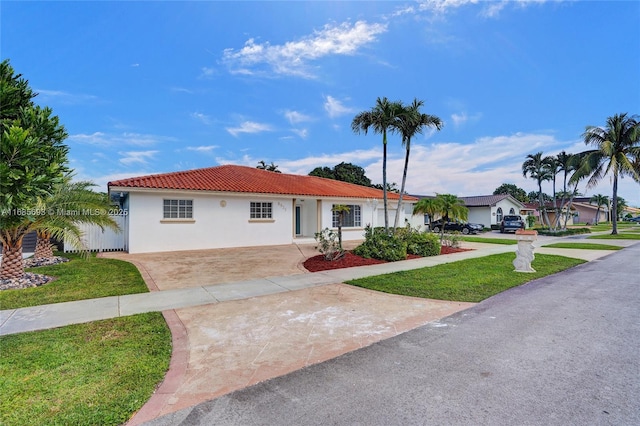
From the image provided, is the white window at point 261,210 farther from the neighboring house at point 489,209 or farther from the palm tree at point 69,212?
the neighboring house at point 489,209

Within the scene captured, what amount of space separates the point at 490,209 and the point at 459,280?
32.1 meters

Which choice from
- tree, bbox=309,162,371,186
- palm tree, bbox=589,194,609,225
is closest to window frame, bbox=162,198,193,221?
tree, bbox=309,162,371,186

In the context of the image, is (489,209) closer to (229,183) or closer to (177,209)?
(229,183)

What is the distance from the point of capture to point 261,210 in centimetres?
1719

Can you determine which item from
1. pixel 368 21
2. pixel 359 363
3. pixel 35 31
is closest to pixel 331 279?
pixel 359 363

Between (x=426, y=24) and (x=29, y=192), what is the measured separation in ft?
49.3

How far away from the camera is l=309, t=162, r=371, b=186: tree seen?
4941 centimetres

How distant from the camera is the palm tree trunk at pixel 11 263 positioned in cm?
761

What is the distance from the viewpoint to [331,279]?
28.6 ft

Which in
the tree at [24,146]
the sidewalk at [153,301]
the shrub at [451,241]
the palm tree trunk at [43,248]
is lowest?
the sidewalk at [153,301]

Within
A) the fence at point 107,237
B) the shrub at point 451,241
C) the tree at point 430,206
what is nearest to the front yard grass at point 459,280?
the tree at point 430,206

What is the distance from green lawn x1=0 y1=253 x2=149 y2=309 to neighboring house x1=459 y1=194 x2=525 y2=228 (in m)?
35.9

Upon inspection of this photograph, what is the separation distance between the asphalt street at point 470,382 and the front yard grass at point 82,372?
0.65 m

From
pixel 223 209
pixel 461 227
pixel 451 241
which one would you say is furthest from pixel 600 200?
pixel 223 209
